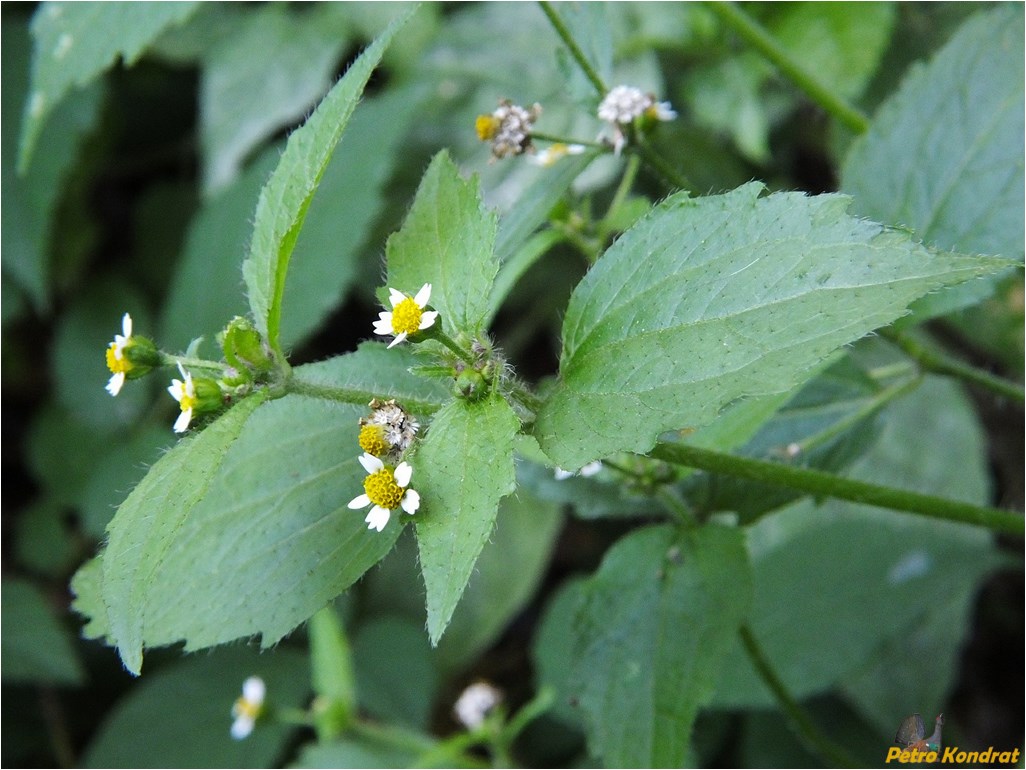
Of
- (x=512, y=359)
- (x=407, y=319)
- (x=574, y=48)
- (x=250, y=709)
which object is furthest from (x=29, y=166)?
(x=407, y=319)

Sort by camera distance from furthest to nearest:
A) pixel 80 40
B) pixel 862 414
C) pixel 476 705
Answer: pixel 476 705 → pixel 80 40 → pixel 862 414

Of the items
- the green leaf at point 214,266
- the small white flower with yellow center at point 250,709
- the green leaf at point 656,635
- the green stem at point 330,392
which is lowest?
the small white flower with yellow center at point 250,709

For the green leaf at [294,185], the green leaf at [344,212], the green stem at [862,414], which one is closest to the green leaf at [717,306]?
the green leaf at [294,185]

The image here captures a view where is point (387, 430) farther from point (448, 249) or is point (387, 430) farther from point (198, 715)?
point (198, 715)

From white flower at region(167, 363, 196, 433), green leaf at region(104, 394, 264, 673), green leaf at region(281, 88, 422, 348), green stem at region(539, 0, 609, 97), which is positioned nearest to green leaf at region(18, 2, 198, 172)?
green leaf at region(281, 88, 422, 348)

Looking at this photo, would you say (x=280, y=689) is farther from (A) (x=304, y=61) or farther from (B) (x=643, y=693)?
(A) (x=304, y=61)

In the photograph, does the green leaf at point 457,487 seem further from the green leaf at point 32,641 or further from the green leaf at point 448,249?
the green leaf at point 32,641
